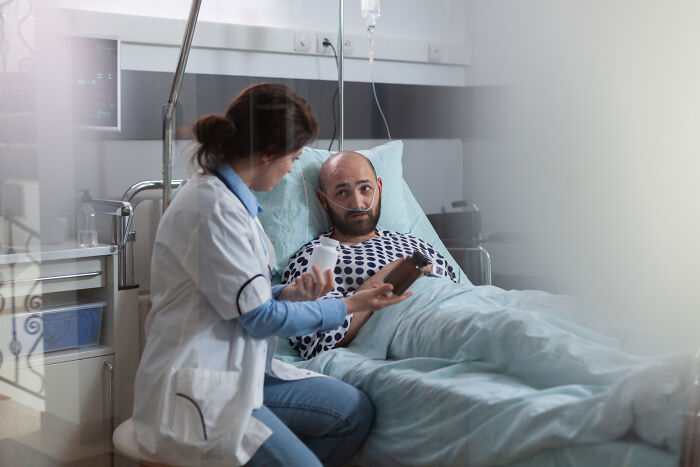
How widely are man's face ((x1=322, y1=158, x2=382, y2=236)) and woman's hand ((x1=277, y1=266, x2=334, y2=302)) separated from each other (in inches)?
3.5

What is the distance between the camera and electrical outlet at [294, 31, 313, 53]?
127 centimetres

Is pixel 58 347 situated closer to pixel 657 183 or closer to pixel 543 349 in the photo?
pixel 543 349

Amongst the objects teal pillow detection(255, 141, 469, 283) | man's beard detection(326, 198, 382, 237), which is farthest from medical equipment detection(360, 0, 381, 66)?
man's beard detection(326, 198, 382, 237)

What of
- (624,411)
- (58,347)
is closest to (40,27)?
(58,347)

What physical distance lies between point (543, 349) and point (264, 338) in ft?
1.54

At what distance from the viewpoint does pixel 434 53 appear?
1.21m

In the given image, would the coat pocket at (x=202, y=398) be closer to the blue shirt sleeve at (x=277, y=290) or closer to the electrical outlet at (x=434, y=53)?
the blue shirt sleeve at (x=277, y=290)

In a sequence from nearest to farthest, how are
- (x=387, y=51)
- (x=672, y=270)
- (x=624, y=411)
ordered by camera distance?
(x=624, y=411), (x=672, y=270), (x=387, y=51)

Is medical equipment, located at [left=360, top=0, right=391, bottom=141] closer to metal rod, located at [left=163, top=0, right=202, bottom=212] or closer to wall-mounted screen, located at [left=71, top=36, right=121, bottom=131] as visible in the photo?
metal rod, located at [left=163, top=0, right=202, bottom=212]

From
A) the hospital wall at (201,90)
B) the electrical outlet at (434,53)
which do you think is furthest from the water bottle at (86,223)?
the electrical outlet at (434,53)

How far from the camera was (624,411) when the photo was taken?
1013 millimetres

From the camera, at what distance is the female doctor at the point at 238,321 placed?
1.13 metres

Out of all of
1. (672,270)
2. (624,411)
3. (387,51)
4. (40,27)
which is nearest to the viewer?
(624,411)

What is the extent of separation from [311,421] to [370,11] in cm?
76
